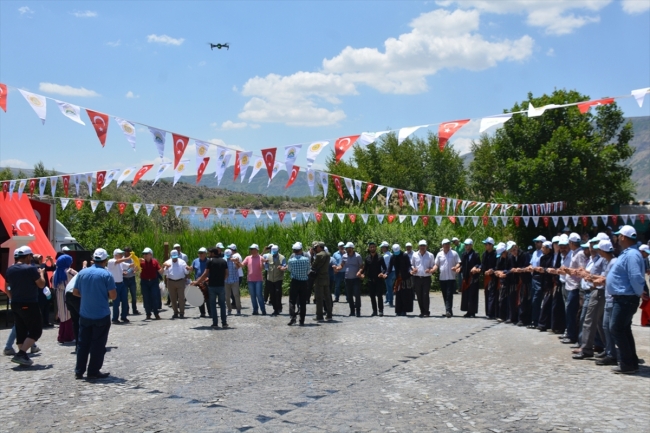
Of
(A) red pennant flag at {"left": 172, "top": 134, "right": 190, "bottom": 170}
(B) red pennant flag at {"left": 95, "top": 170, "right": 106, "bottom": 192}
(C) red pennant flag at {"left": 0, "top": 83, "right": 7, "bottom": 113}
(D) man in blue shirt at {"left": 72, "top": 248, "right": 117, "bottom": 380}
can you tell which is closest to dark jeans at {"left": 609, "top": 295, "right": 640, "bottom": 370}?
(D) man in blue shirt at {"left": 72, "top": 248, "right": 117, "bottom": 380}

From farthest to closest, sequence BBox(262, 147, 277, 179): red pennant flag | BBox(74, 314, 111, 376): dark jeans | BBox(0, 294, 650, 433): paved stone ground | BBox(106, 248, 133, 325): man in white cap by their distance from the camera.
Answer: BBox(106, 248, 133, 325): man in white cap < BBox(262, 147, 277, 179): red pennant flag < BBox(74, 314, 111, 376): dark jeans < BBox(0, 294, 650, 433): paved stone ground

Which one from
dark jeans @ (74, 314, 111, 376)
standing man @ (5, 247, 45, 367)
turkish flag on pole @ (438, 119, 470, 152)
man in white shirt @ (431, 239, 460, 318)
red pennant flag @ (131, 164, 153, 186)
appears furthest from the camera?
red pennant flag @ (131, 164, 153, 186)

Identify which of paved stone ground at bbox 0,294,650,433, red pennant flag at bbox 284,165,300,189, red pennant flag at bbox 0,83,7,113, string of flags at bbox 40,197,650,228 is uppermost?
red pennant flag at bbox 0,83,7,113

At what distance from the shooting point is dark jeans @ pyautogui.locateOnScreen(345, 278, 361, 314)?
54.9 feet

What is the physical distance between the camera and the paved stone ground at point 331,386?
6.80m

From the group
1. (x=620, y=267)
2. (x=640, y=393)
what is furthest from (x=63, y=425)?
(x=620, y=267)

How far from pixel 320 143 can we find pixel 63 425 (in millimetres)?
7966

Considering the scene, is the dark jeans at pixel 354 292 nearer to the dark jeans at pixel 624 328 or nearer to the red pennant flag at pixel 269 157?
the red pennant flag at pixel 269 157

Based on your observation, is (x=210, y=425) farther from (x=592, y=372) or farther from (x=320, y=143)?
(x=320, y=143)

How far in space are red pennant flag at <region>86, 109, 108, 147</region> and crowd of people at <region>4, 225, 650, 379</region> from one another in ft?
6.85

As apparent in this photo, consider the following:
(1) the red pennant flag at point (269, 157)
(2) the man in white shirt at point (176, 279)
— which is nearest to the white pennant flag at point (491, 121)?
(1) the red pennant flag at point (269, 157)

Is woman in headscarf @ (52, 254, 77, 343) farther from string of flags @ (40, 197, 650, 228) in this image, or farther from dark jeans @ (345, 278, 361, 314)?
string of flags @ (40, 197, 650, 228)

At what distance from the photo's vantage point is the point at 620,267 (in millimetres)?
9094

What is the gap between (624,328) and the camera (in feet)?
29.8
